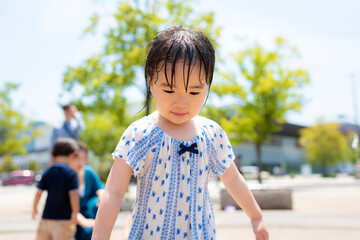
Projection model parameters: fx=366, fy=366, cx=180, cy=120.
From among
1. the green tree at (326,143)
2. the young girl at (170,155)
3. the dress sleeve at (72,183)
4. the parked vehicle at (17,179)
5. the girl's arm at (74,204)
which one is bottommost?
the parked vehicle at (17,179)

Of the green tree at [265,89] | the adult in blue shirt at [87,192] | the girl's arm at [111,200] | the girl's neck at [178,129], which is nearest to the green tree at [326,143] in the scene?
the green tree at [265,89]

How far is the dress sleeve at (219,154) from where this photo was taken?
1.94 m

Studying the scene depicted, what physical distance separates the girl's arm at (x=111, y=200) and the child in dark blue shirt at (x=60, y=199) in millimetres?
2414

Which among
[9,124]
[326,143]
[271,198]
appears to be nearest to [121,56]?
[271,198]

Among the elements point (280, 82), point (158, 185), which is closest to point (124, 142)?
point (158, 185)

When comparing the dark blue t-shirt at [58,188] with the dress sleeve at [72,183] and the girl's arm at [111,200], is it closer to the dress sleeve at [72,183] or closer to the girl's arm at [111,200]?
the dress sleeve at [72,183]

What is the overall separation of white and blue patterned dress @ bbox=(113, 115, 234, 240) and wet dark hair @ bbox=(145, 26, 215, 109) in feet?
0.99

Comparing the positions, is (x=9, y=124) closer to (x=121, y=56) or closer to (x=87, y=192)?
(x=121, y=56)

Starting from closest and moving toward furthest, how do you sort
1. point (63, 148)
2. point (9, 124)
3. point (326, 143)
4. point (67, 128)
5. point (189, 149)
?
point (189, 149) → point (63, 148) → point (67, 128) → point (9, 124) → point (326, 143)

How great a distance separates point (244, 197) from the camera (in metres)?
1.95

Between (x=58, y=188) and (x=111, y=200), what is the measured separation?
2562 mm

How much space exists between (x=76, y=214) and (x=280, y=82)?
18.3 metres

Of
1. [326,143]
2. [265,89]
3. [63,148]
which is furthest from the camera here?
[326,143]

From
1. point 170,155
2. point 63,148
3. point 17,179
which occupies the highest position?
point 63,148
